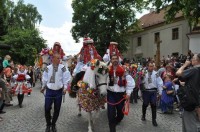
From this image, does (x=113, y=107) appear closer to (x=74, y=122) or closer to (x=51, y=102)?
(x=51, y=102)

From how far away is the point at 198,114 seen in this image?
247 inches

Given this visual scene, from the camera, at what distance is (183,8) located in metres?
16.7

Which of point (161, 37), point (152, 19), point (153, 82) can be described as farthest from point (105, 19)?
point (153, 82)

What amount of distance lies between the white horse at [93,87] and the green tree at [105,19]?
3281 cm

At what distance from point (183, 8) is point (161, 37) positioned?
2614 centimetres

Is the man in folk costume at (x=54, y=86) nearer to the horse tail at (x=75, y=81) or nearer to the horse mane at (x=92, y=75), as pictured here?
the horse mane at (x=92, y=75)

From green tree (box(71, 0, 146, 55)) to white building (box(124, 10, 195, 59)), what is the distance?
311 centimetres

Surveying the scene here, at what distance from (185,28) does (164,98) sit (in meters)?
26.5

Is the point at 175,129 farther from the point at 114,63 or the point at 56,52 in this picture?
the point at 56,52

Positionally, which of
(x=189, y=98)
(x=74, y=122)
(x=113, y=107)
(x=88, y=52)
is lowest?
(x=74, y=122)

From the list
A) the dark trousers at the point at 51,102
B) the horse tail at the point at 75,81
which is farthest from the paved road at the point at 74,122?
the horse tail at the point at 75,81

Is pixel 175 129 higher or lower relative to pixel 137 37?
lower

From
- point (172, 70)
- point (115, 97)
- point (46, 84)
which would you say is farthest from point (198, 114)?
point (172, 70)

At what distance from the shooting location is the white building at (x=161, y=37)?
3788 centimetres
